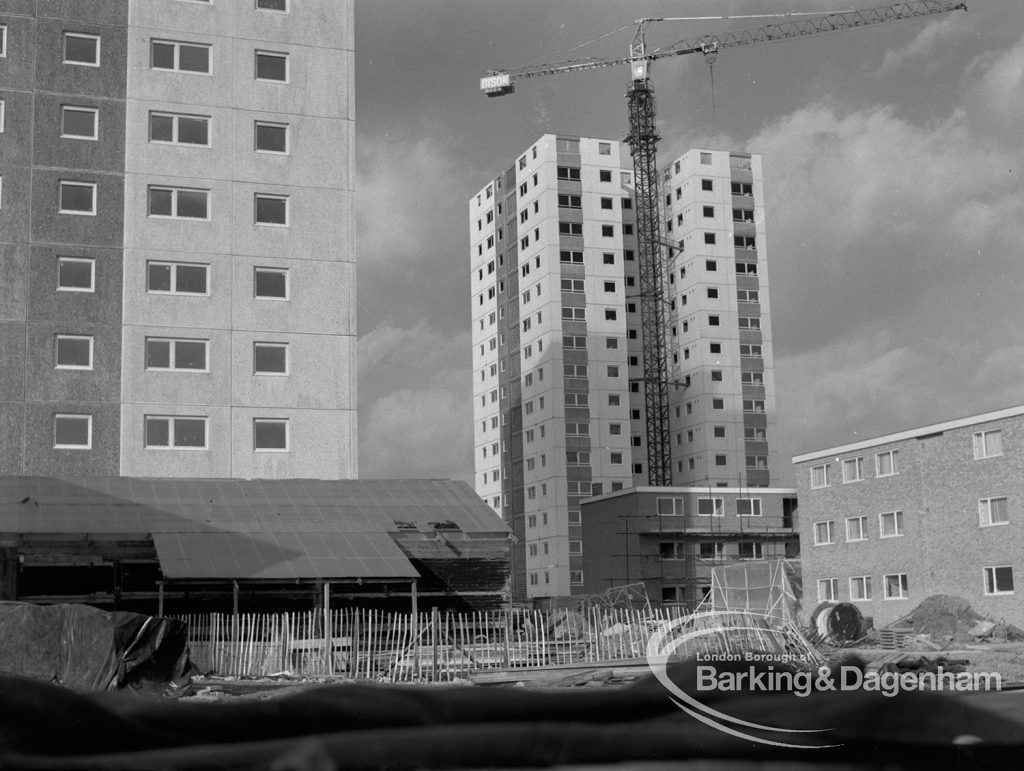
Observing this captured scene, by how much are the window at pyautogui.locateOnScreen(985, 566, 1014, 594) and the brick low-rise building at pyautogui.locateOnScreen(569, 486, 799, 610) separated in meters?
30.3

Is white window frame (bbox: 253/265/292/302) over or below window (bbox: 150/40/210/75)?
below

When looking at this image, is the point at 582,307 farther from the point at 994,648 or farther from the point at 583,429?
the point at 994,648

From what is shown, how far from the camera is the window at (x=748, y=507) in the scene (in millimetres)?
87562

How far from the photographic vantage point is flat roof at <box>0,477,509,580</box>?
31.0 m

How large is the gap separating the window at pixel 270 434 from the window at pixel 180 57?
507 inches

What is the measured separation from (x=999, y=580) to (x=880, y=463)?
9743 millimetres

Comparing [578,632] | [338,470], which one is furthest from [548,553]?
[578,632]

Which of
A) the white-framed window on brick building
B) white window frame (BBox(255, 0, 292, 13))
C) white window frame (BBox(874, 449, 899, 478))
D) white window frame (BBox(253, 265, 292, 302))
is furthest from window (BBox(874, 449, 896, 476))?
white window frame (BBox(255, 0, 292, 13))

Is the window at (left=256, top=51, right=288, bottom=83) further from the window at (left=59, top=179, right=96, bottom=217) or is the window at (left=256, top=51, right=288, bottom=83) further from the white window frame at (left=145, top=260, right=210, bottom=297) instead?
the white window frame at (left=145, top=260, right=210, bottom=297)

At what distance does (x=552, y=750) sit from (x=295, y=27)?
151ft


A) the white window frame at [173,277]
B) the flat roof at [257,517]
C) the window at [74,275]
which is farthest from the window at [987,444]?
the window at [74,275]

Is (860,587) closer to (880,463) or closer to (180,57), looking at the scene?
(880,463)

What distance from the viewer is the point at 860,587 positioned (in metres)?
58.2

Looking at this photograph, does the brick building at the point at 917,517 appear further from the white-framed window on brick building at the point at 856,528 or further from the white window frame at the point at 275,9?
the white window frame at the point at 275,9
